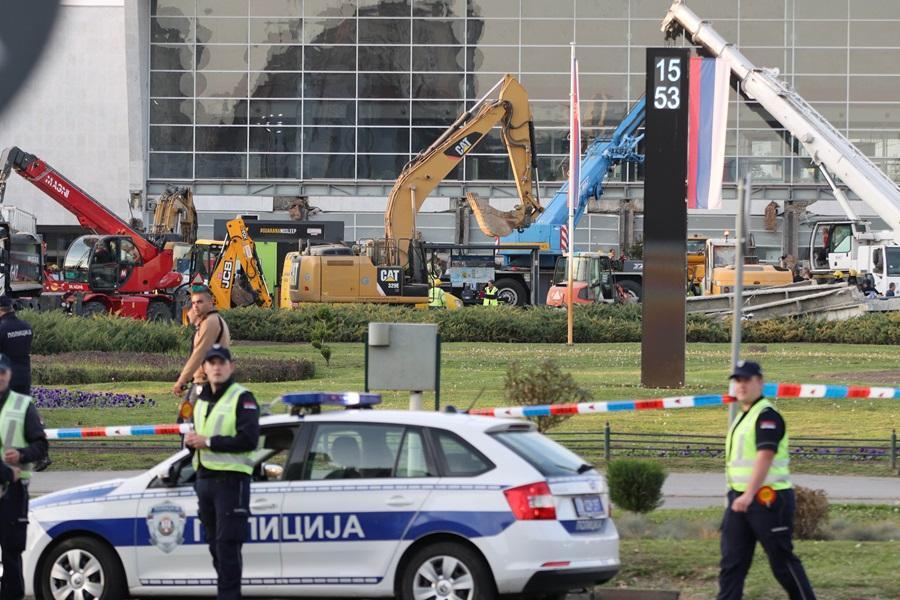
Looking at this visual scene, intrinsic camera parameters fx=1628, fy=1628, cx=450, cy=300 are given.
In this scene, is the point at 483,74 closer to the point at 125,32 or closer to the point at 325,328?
the point at 125,32

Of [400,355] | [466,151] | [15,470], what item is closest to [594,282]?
[466,151]

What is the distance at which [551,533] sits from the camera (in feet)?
33.4

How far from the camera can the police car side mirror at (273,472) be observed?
35.8 ft

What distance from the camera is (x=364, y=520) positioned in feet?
34.5

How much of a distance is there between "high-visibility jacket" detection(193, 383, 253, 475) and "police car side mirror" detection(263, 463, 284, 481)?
495 mm

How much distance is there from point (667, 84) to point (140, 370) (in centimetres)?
1161

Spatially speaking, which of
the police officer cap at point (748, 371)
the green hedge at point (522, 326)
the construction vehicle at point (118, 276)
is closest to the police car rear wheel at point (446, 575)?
the police officer cap at point (748, 371)

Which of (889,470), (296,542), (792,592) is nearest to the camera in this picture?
(792,592)

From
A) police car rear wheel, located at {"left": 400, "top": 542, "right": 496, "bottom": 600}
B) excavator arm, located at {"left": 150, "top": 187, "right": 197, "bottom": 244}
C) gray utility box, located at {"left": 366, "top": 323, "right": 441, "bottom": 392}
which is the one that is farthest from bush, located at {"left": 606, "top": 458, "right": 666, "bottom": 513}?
excavator arm, located at {"left": 150, "top": 187, "right": 197, "bottom": 244}

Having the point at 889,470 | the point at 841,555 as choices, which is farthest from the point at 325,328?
the point at 841,555

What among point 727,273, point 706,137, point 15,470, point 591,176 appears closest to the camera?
point 15,470

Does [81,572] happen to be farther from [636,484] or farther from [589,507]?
[636,484]

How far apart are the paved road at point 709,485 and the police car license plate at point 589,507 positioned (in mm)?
5854

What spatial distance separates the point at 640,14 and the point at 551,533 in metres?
65.1
